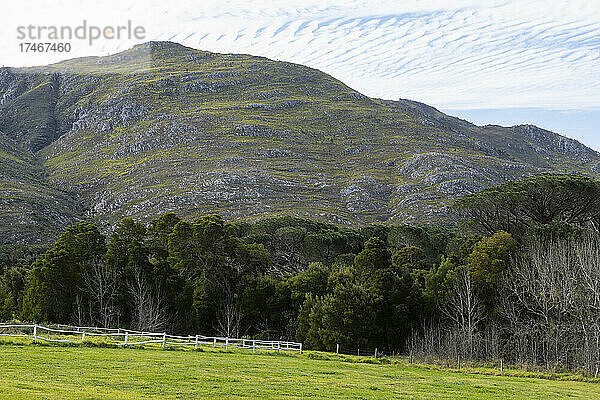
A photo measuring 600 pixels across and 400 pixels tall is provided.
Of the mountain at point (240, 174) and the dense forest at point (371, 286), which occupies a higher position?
the mountain at point (240, 174)

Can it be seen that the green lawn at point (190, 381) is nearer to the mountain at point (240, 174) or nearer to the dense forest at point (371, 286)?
the dense forest at point (371, 286)

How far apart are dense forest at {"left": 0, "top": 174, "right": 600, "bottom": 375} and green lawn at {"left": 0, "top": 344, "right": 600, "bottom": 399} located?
65.4 feet

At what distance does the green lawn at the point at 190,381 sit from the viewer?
57.4 feet

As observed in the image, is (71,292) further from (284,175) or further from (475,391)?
(284,175)

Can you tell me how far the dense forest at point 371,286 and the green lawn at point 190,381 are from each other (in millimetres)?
19922

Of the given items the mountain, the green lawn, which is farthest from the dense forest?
the mountain

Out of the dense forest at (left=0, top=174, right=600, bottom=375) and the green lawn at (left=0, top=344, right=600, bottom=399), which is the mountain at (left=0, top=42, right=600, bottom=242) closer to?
the dense forest at (left=0, top=174, right=600, bottom=375)

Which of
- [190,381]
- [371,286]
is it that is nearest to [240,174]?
[371,286]

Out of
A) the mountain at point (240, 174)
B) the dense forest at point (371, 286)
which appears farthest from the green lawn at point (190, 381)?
the mountain at point (240, 174)

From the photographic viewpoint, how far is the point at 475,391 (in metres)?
25.6

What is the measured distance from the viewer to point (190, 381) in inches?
823

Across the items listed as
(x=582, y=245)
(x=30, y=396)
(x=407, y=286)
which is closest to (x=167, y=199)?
(x=407, y=286)

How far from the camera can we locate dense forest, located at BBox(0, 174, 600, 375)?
5162 centimetres

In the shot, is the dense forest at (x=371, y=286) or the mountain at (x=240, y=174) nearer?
the dense forest at (x=371, y=286)
